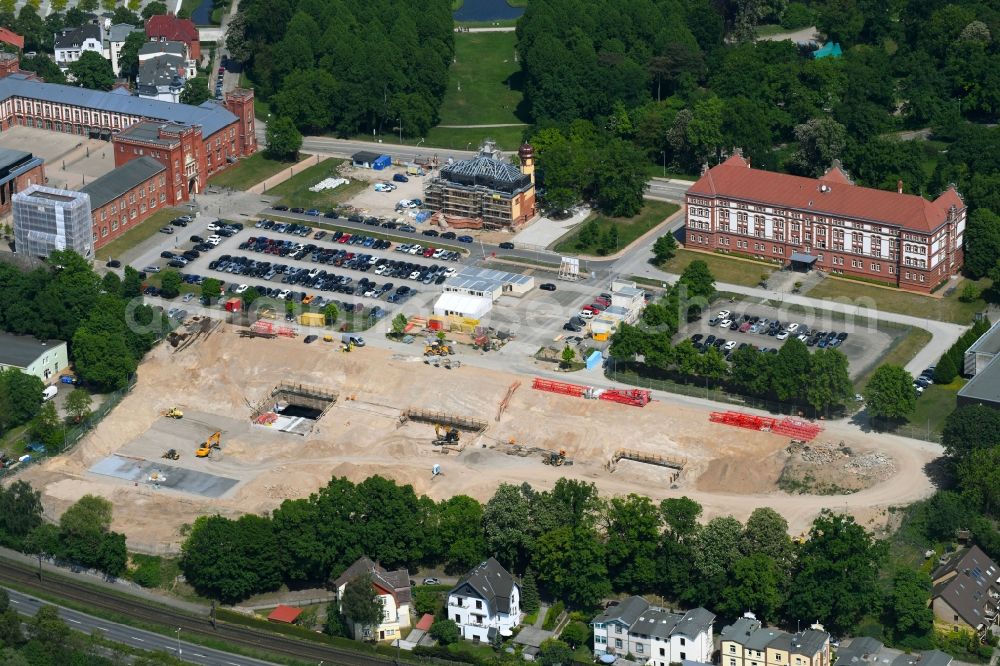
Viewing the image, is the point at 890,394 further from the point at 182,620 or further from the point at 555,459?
the point at 182,620

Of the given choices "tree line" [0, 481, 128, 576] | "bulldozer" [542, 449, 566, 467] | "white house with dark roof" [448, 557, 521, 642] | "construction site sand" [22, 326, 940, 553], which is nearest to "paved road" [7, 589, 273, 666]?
"tree line" [0, 481, 128, 576]

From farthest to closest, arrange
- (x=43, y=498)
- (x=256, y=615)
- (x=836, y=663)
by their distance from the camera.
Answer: (x=43, y=498)
(x=256, y=615)
(x=836, y=663)

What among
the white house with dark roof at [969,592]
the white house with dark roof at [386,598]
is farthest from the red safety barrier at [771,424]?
the white house with dark roof at [386,598]

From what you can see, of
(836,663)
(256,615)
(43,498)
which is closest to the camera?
(836,663)

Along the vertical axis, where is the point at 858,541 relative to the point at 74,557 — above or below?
above

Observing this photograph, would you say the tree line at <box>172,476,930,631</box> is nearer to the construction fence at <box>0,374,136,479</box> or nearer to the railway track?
the railway track

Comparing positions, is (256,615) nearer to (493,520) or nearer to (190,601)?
(190,601)

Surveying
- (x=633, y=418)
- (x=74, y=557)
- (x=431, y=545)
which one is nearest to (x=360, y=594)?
(x=431, y=545)
